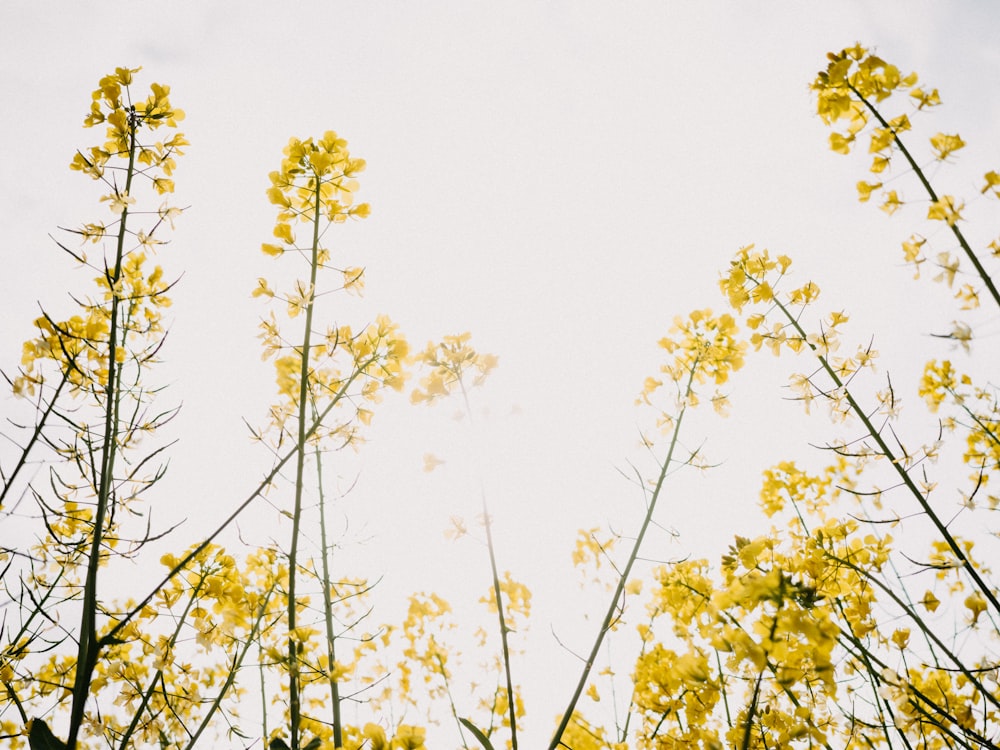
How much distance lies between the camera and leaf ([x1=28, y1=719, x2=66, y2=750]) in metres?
1.39

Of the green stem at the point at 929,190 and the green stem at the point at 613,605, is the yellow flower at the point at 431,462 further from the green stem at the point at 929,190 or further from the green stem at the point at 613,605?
the green stem at the point at 929,190

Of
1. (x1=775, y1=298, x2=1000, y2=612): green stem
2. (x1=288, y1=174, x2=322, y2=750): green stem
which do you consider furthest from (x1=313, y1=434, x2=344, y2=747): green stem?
(x1=775, y1=298, x2=1000, y2=612): green stem

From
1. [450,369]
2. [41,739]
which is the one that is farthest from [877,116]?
[41,739]

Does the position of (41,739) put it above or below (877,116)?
below

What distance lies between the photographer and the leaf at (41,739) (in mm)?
1394

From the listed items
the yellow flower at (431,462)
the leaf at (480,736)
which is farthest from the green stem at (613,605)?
the yellow flower at (431,462)

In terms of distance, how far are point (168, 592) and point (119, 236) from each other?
1.63 metres

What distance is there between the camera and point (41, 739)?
1408mm

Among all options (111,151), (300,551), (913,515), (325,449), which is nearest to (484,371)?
(325,449)

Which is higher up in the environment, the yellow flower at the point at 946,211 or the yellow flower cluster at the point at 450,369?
the yellow flower at the point at 946,211

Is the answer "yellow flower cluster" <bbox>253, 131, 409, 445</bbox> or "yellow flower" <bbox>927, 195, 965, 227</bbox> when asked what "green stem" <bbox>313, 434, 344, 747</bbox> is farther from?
"yellow flower" <bbox>927, 195, 965, 227</bbox>

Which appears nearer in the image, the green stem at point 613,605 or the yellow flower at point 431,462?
the green stem at point 613,605

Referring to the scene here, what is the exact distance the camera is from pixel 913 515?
2324mm

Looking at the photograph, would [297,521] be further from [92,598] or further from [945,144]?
[945,144]
